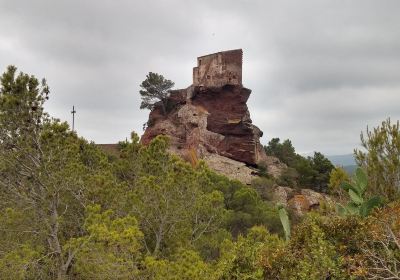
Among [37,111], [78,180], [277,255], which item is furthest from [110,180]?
[277,255]

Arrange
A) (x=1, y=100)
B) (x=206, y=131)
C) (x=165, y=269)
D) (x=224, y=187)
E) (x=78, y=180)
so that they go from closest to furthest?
(x=165, y=269) → (x=1, y=100) → (x=78, y=180) → (x=224, y=187) → (x=206, y=131)

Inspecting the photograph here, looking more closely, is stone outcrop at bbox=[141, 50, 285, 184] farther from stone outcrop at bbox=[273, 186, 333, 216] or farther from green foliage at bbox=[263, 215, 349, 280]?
green foliage at bbox=[263, 215, 349, 280]

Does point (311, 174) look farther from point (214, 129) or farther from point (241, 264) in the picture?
point (241, 264)

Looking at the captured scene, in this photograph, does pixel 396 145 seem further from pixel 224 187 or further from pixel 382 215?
pixel 224 187

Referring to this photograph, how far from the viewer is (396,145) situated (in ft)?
39.4

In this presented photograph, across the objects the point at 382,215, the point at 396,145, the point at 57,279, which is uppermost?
the point at 396,145

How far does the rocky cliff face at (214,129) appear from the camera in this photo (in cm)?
3912

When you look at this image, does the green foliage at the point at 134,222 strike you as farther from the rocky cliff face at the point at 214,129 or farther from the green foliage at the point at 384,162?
the rocky cliff face at the point at 214,129

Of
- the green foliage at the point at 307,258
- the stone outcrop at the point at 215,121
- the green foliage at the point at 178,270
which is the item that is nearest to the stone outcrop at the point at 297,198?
the stone outcrop at the point at 215,121

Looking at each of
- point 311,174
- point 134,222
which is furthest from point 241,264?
point 311,174

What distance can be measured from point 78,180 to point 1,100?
320 centimetres

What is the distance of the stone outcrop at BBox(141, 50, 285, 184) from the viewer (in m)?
39.5

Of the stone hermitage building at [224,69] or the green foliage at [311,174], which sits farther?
the stone hermitage building at [224,69]

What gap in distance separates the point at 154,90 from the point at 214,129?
29.0 feet
